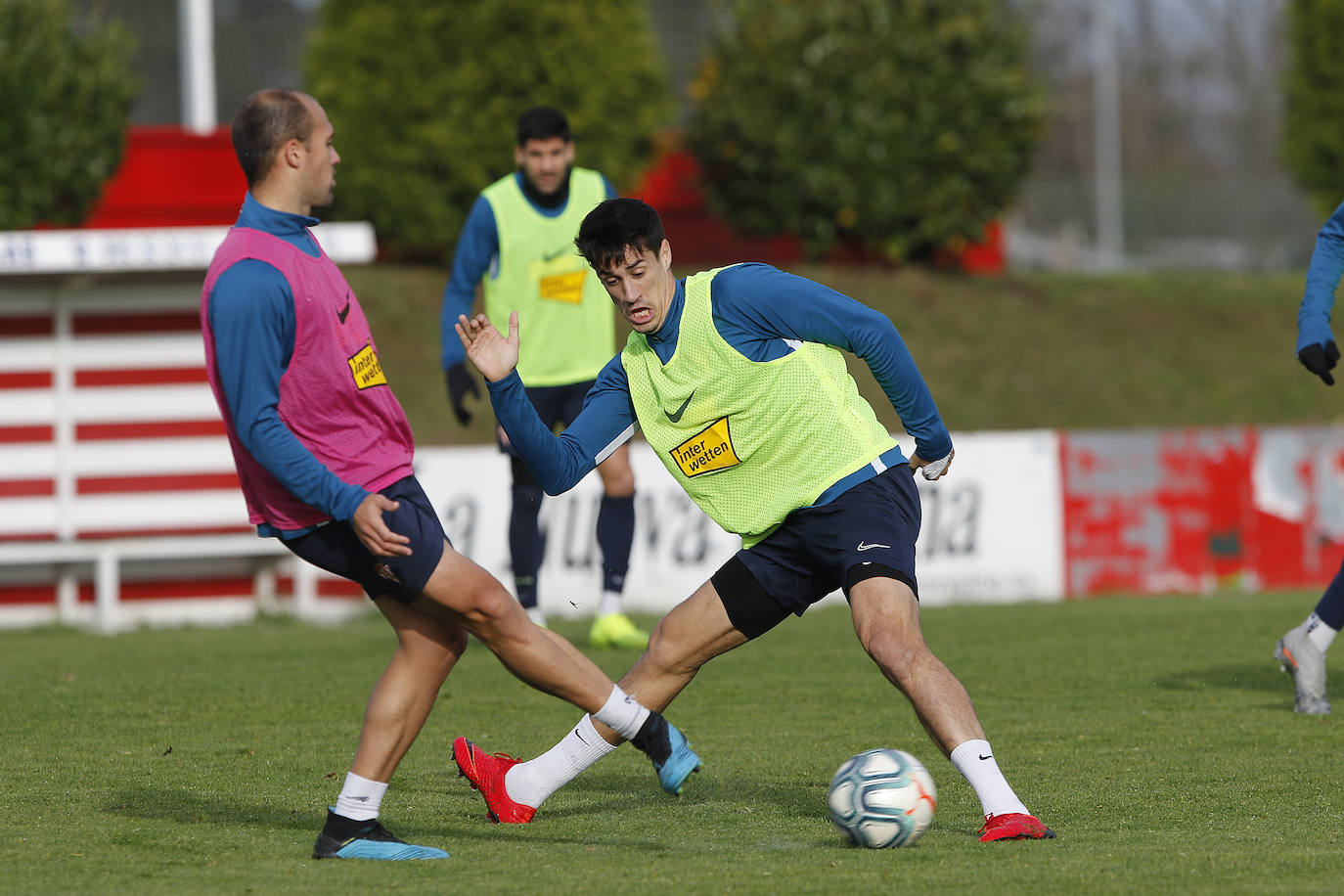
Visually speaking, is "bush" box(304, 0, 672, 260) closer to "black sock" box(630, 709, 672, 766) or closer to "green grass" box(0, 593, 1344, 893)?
"green grass" box(0, 593, 1344, 893)

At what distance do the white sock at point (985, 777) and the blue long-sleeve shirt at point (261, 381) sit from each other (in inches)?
67.4

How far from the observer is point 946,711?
15.0ft

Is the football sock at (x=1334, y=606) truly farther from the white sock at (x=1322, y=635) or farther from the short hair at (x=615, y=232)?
the short hair at (x=615, y=232)

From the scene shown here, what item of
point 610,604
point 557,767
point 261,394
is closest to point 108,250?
point 610,604

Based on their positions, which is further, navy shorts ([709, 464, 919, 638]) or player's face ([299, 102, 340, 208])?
navy shorts ([709, 464, 919, 638])

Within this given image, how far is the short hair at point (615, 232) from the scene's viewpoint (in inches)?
187

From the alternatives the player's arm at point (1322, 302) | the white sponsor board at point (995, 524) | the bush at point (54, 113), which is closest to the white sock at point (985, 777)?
the player's arm at point (1322, 302)

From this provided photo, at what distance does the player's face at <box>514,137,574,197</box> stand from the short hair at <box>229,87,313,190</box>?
3985 millimetres

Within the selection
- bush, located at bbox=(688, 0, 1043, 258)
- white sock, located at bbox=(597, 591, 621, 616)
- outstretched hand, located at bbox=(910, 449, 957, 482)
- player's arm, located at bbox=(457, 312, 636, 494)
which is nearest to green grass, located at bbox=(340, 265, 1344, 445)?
bush, located at bbox=(688, 0, 1043, 258)

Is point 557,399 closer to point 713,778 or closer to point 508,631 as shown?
point 713,778

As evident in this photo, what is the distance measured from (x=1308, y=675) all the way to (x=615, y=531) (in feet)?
11.2

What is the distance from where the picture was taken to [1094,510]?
1342cm

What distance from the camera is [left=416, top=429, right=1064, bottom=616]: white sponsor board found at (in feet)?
39.8

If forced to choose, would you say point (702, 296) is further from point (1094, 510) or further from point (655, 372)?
point (1094, 510)
